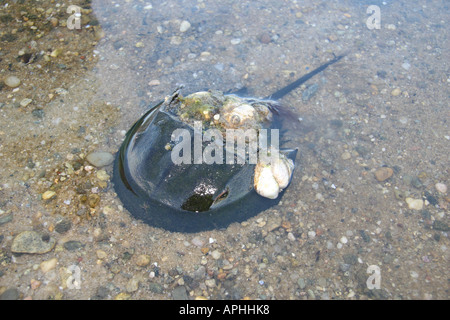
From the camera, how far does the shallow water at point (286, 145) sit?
2.51 metres

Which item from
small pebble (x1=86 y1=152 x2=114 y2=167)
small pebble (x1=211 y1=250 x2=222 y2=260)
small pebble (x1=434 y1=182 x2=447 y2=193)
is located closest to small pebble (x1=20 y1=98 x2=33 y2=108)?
small pebble (x1=86 y1=152 x2=114 y2=167)

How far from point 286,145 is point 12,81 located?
9.96 feet

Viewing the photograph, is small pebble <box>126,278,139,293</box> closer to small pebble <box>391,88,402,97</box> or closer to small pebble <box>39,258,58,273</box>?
small pebble <box>39,258,58,273</box>

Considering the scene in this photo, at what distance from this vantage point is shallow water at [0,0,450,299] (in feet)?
8.23

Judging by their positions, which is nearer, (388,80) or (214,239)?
(214,239)

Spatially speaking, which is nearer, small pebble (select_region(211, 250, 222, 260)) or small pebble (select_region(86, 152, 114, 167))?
small pebble (select_region(211, 250, 222, 260))

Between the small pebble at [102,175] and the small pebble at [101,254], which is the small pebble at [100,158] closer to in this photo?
the small pebble at [102,175]

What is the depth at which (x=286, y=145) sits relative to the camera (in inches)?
127

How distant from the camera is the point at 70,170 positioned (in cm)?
293

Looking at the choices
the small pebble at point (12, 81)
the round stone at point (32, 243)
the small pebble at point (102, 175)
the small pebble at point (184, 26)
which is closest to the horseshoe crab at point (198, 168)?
the small pebble at point (102, 175)

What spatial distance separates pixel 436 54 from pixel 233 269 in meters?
3.85

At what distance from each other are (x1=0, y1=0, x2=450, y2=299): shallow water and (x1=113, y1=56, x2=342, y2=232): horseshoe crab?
133 millimetres

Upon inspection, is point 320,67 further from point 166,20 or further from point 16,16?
point 16,16

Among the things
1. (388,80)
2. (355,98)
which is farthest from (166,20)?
(388,80)
